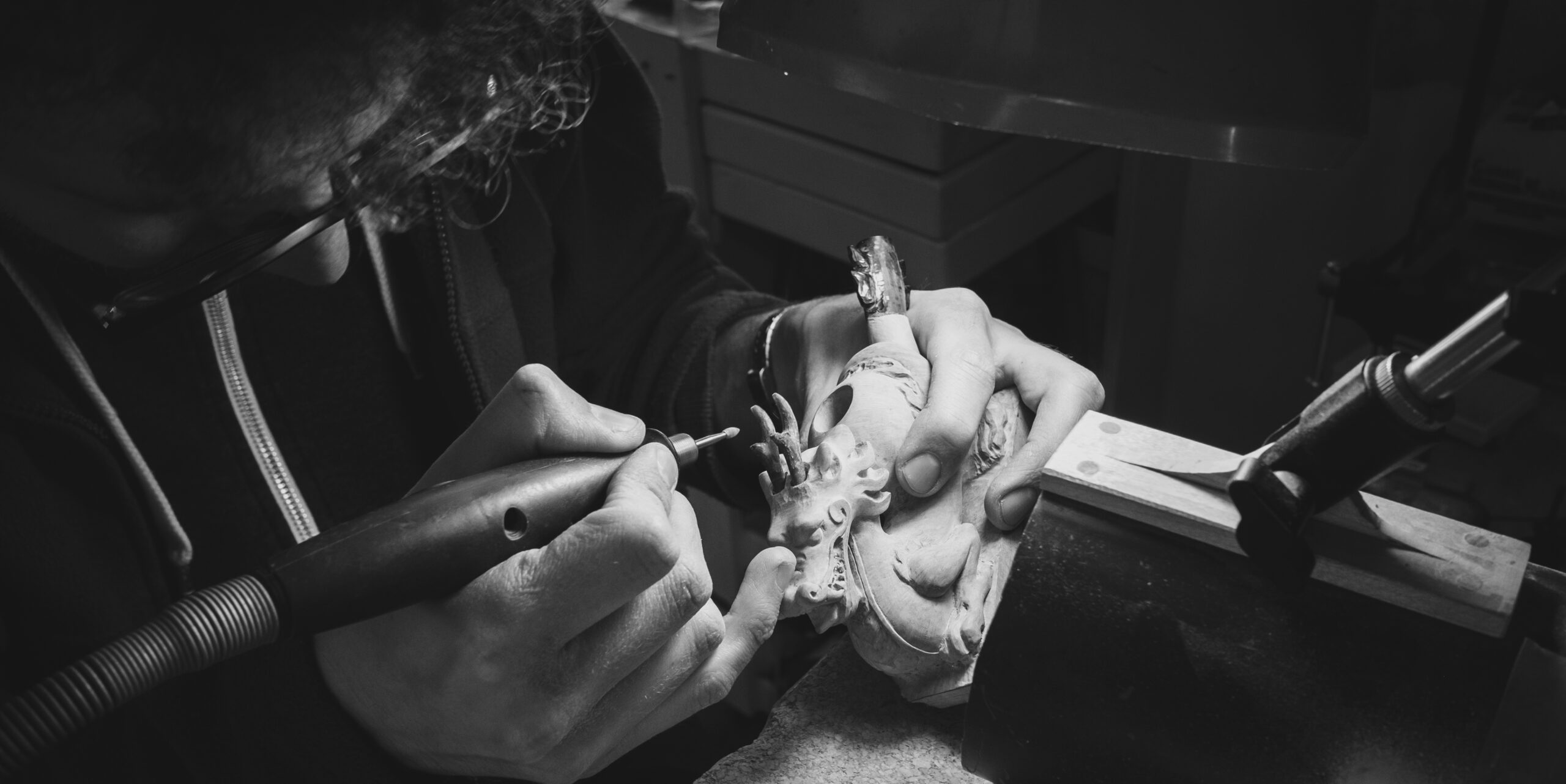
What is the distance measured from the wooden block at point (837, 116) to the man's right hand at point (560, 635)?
1.12 meters

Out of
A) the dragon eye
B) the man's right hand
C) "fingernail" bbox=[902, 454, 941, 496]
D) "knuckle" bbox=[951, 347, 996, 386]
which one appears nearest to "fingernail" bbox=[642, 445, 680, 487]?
the man's right hand

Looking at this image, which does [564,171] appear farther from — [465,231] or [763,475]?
[763,475]

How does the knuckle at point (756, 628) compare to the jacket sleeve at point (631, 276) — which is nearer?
the knuckle at point (756, 628)

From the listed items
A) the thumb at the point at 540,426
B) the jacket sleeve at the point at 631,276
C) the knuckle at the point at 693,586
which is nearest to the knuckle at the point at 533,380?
the thumb at the point at 540,426

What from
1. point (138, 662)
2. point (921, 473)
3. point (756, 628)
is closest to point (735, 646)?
point (756, 628)

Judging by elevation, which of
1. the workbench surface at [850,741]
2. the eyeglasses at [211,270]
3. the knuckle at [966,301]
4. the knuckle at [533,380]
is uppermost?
the eyeglasses at [211,270]

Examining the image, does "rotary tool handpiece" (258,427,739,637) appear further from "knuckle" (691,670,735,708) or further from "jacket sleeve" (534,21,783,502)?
"jacket sleeve" (534,21,783,502)

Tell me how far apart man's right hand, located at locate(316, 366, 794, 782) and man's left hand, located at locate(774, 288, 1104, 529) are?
288mm

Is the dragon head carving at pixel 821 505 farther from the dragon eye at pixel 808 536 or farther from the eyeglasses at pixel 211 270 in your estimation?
the eyeglasses at pixel 211 270

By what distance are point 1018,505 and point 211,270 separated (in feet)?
3.02

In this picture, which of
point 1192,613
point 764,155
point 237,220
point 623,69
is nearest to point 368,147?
point 237,220

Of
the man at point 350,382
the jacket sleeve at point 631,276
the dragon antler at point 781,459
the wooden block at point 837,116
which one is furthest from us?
the wooden block at point 837,116

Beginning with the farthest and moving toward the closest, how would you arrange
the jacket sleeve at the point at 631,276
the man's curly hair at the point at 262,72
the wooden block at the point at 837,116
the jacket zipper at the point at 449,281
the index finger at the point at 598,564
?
the wooden block at the point at 837,116 → the jacket sleeve at the point at 631,276 → the jacket zipper at the point at 449,281 → the index finger at the point at 598,564 → the man's curly hair at the point at 262,72

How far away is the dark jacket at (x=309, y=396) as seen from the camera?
3.80 ft
